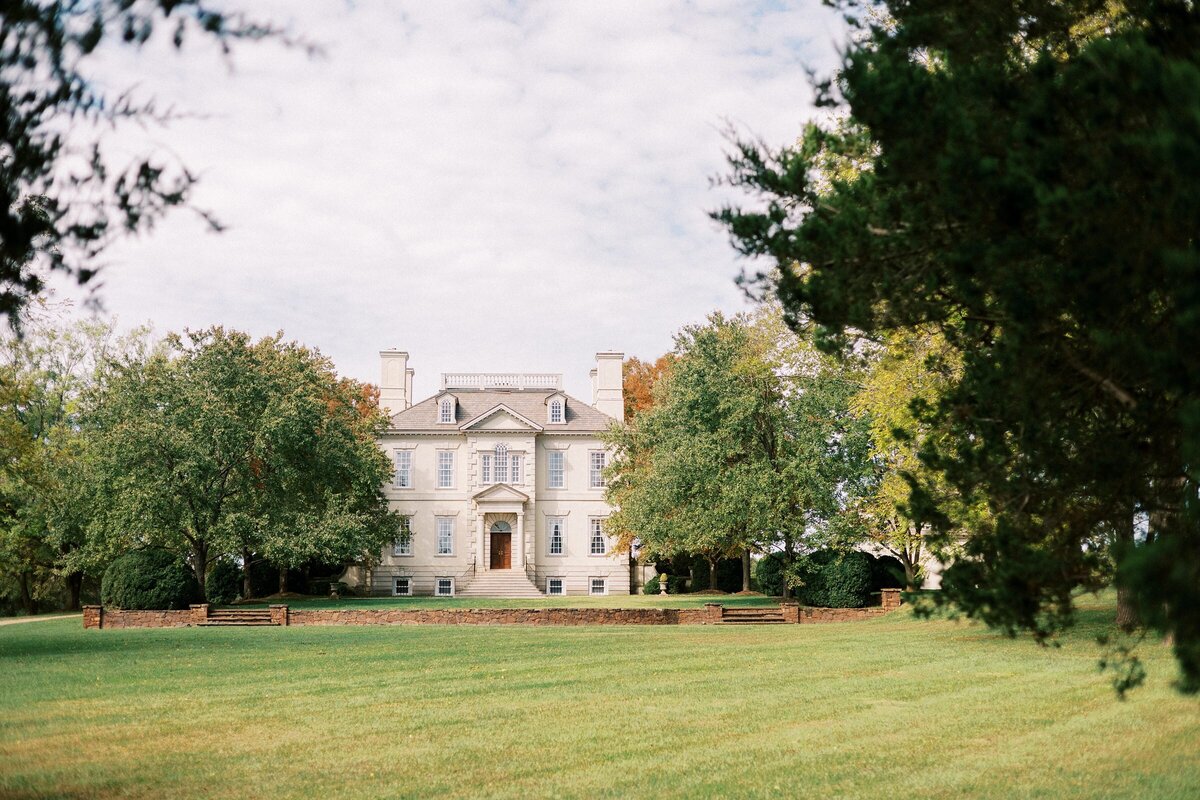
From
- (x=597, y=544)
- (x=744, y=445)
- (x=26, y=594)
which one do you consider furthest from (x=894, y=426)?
(x=26, y=594)

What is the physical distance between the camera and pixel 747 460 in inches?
1289

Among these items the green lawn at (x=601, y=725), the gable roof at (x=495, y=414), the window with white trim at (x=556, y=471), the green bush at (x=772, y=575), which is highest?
the gable roof at (x=495, y=414)

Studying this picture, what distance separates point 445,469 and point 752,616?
83.1 ft

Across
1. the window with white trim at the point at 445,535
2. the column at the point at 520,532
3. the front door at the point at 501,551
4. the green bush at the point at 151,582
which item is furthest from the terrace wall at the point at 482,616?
the window with white trim at the point at 445,535

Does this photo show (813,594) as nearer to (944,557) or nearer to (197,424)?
(197,424)

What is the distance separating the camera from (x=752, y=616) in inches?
1083

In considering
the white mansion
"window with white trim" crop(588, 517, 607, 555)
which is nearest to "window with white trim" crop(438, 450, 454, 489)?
the white mansion

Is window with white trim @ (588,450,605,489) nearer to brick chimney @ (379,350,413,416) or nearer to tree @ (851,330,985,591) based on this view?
brick chimney @ (379,350,413,416)

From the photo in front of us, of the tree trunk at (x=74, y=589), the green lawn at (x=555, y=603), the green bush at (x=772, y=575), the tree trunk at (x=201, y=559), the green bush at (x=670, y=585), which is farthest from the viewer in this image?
the green bush at (x=670, y=585)

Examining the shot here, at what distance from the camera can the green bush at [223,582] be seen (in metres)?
38.3

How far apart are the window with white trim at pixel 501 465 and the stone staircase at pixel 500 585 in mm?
4463

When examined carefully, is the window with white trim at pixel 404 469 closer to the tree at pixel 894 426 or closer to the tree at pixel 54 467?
the tree at pixel 54 467

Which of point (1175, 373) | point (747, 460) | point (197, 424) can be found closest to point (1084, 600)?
point (747, 460)

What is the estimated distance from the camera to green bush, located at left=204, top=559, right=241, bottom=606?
3828cm
